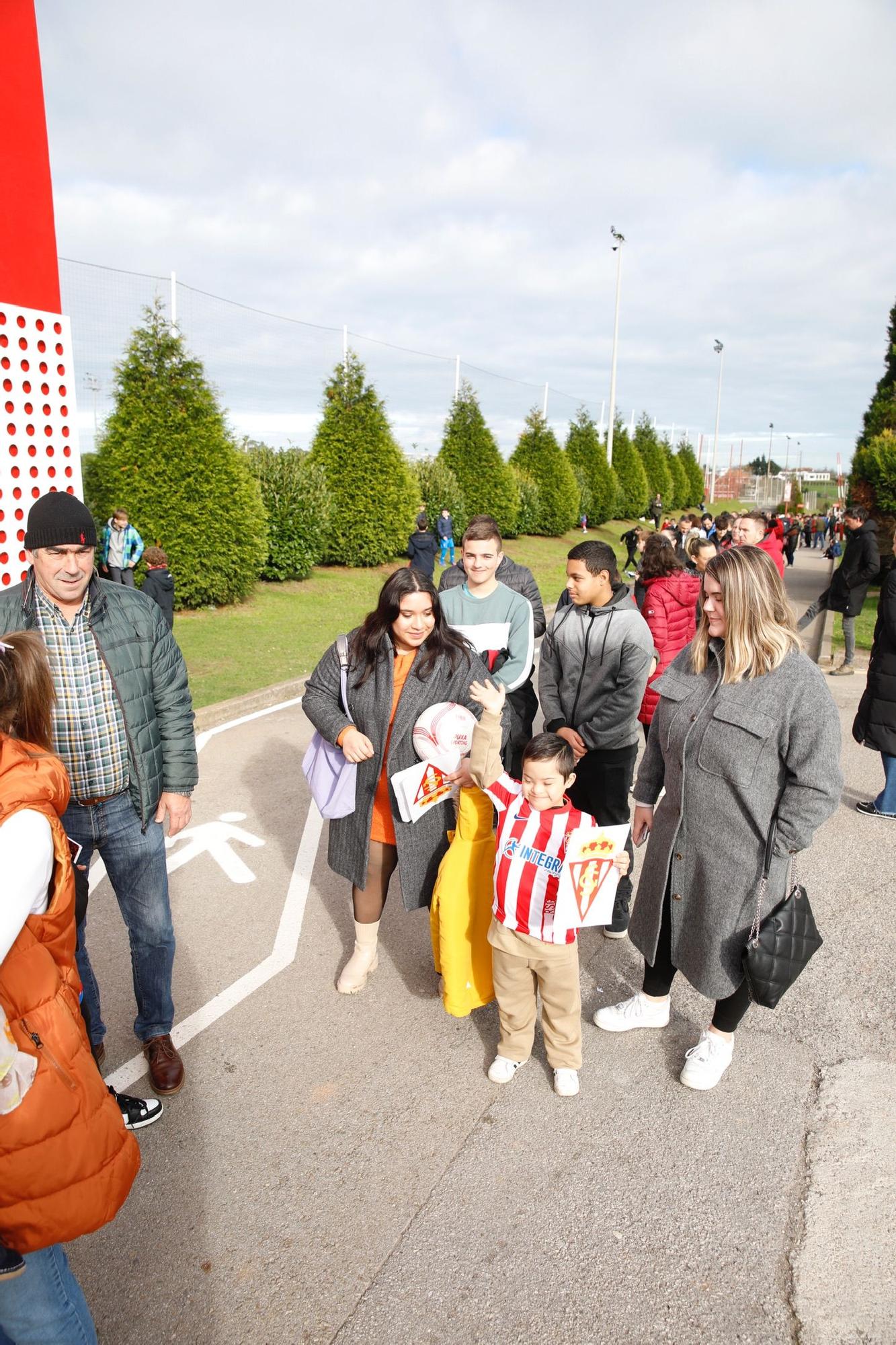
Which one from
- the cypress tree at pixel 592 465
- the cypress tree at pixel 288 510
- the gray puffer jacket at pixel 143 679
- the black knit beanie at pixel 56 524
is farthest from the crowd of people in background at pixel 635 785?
the cypress tree at pixel 592 465

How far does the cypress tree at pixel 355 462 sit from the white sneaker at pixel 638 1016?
57.6 ft

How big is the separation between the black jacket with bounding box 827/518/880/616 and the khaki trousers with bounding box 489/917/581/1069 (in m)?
8.17

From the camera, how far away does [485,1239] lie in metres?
2.53

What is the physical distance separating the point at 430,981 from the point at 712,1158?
1463mm

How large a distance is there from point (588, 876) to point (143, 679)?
A: 5.70 ft

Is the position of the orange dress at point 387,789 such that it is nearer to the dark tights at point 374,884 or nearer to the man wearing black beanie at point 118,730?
the dark tights at point 374,884

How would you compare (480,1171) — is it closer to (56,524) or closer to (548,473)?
(56,524)

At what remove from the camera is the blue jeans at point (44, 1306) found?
1711mm

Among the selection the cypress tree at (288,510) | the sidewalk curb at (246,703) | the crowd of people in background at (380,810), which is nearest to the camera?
the crowd of people in background at (380,810)

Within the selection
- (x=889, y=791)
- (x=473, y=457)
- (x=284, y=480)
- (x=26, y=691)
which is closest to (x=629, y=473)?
(x=473, y=457)

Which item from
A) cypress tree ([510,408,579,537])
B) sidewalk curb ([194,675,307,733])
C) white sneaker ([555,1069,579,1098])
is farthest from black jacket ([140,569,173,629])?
cypress tree ([510,408,579,537])

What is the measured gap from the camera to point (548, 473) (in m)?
30.7

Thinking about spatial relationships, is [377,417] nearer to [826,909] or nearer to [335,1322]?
[826,909]

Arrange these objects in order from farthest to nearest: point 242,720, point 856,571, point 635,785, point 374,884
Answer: point 856,571 → point 242,720 → point 374,884 → point 635,785
